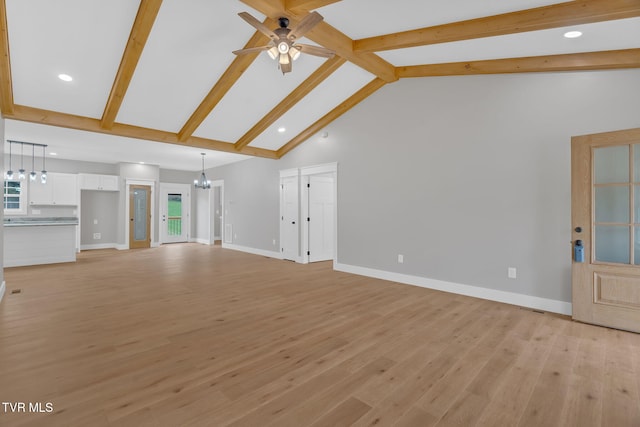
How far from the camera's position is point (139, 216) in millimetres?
9742

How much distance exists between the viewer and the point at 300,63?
455cm

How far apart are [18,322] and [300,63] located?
4.70 metres

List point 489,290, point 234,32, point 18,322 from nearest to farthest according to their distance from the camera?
1. point 18,322
2. point 234,32
3. point 489,290

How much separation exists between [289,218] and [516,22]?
5.39m

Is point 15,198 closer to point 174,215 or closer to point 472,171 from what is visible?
point 174,215

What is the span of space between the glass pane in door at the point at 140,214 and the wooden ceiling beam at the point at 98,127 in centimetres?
484

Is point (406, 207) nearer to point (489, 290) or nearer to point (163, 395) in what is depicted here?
point (489, 290)

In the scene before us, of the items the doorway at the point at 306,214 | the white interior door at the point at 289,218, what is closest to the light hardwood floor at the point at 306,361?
the doorway at the point at 306,214

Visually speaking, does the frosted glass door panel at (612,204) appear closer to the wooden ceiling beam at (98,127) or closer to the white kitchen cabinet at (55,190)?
the wooden ceiling beam at (98,127)

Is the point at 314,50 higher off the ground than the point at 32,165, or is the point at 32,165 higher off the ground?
the point at 314,50

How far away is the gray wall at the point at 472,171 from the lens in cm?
353

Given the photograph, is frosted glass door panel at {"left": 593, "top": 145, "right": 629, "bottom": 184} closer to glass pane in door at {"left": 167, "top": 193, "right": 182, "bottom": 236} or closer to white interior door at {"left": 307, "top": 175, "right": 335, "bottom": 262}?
white interior door at {"left": 307, "top": 175, "right": 335, "bottom": 262}

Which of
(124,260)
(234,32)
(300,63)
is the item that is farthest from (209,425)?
(124,260)

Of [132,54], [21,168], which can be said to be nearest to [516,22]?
[132,54]
